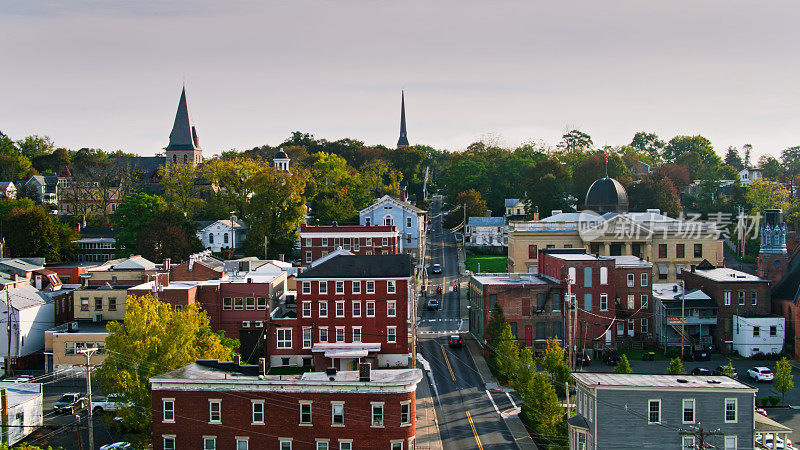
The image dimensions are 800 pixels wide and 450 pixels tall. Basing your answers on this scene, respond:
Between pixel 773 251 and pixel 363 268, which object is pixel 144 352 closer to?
pixel 363 268

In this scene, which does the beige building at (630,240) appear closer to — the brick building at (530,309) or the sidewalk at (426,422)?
the brick building at (530,309)

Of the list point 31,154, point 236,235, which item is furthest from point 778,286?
point 31,154

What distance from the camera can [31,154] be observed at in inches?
7667

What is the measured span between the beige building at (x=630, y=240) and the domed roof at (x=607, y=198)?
7.56 meters

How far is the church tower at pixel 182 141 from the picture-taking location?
164875 millimetres

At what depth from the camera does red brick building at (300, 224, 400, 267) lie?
3607 inches

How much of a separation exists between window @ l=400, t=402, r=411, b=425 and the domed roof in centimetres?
6413

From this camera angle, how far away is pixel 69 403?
2206 inches

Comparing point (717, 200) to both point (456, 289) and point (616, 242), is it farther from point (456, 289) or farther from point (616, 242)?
point (456, 289)

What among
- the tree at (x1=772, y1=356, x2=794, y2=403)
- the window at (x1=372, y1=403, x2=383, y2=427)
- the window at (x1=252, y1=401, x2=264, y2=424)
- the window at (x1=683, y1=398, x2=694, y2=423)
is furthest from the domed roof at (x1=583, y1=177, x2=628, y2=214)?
the window at (x1=252, y1=401, x2=264, y2=424)

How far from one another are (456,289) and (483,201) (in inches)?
1432

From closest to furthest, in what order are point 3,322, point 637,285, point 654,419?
point 654,419, point 3,322, point 637,285

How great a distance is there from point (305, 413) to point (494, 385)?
2292 cm

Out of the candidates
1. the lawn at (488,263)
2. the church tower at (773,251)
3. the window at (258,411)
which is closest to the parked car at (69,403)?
the window at (258,411)
